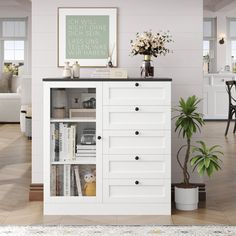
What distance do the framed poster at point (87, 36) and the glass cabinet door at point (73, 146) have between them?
59 centimetres

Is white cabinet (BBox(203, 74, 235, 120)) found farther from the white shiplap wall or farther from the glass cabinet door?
the glass cabinet door

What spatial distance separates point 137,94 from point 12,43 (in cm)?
1128

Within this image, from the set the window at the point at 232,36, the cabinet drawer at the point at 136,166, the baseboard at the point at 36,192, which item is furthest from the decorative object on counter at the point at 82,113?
the window at the point at 232,36

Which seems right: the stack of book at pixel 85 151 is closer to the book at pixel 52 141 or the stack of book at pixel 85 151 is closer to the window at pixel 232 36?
the book at pixel 52 141

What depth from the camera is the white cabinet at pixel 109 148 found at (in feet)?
16.1

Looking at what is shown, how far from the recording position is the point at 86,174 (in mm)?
5012

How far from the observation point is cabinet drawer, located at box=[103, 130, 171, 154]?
4.92 meters

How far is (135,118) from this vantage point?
4.91 metres

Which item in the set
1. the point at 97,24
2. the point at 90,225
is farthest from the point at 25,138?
the point at 90,225

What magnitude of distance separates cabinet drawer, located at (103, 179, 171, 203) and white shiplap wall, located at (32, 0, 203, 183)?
0.85 meters

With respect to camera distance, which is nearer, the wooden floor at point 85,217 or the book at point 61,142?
the wooden floor at point 85,217

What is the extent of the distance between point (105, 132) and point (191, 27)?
50.1 inches

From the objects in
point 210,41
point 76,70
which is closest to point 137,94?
point 76,70

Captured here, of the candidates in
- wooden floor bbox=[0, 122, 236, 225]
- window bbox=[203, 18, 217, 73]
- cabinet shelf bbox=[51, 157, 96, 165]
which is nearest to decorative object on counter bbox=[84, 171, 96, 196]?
cabinet shelf bbox=[51, 157, 96, 165]
